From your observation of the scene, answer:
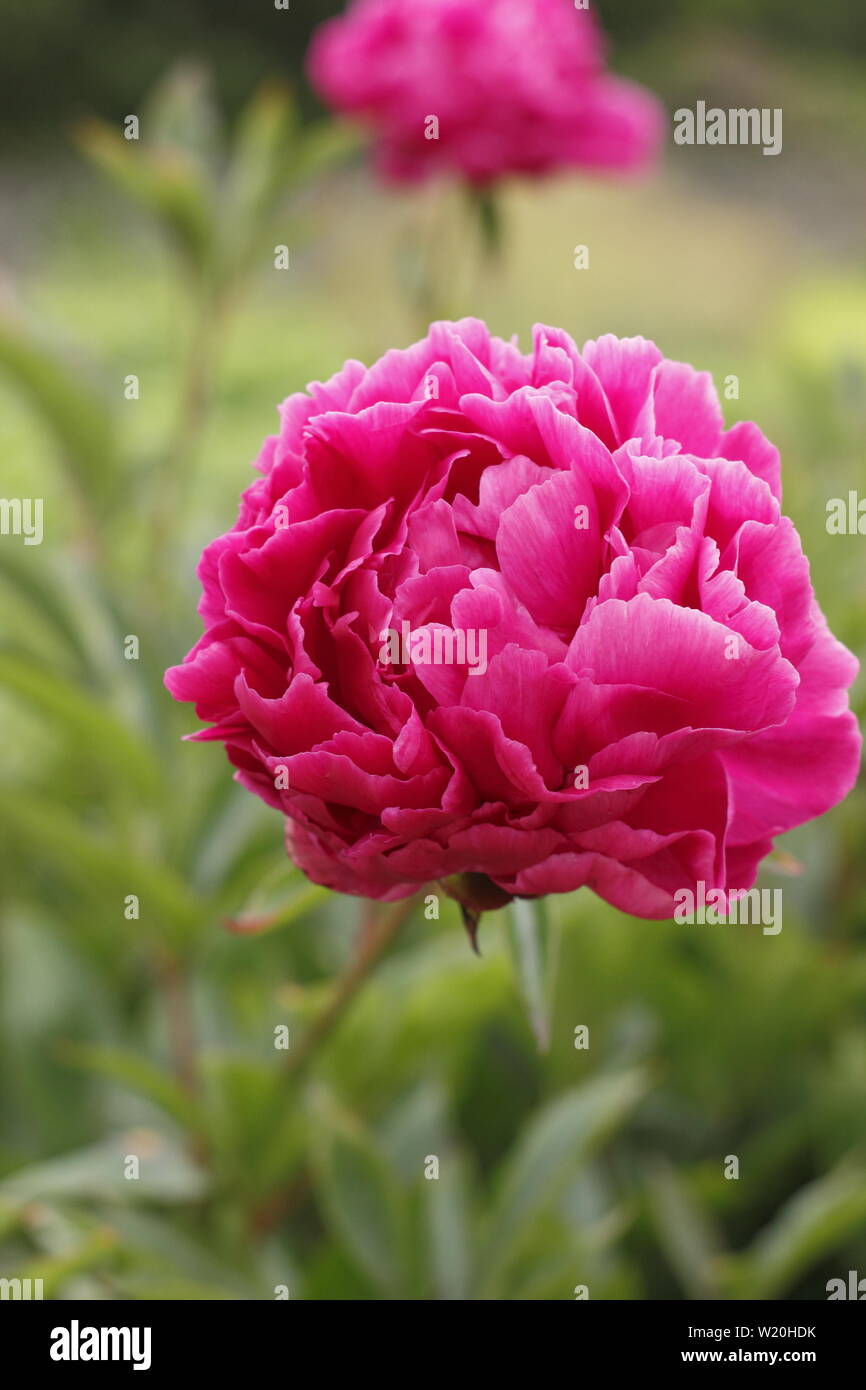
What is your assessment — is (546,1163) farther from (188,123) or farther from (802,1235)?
(188,123)

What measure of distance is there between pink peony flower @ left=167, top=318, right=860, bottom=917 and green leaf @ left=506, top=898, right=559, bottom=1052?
0.20 feet

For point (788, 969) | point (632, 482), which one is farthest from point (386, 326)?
point (632, 482)

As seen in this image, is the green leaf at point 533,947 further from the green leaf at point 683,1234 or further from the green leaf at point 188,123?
the green leaf at point 188,123

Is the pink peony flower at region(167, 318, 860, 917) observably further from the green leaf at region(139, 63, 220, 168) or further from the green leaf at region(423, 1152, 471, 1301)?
the green leaf at region(139, 63, 220, 168)

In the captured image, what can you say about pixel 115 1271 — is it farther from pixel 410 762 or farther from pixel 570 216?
pixel 570 216

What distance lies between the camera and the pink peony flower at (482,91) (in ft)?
3.57

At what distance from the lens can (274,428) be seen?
105 inches

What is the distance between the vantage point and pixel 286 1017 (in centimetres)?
77

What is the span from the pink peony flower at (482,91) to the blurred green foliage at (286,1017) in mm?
80

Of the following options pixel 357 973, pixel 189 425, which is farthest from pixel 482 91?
pixel 357 973

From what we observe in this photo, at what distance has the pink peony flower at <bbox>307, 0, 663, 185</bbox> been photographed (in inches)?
42.8

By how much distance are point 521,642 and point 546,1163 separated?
1.24ft

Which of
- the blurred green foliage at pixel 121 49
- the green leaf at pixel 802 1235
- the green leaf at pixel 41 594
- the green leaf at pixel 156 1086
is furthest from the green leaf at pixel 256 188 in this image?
the blurred green foliage at pixel 121 49

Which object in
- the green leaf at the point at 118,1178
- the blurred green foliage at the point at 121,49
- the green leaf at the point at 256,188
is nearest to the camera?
the green leaf at the point at 118,1178
